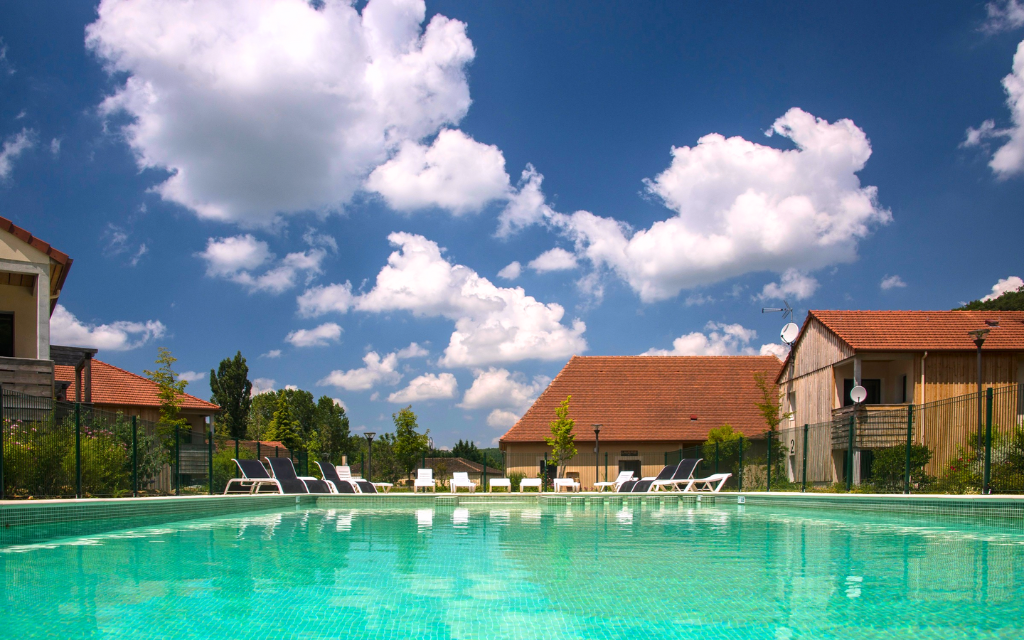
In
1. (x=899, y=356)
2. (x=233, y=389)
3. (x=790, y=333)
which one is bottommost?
(x=233, y=389)

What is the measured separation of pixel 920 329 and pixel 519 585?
2557 cm

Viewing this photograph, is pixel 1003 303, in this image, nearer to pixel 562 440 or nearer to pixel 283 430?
pixel 562 440

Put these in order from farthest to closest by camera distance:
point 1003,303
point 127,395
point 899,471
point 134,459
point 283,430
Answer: point 283,430, point 1003,303, point 127,395, point 899,471, point 134,459

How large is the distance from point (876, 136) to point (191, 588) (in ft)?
79.9

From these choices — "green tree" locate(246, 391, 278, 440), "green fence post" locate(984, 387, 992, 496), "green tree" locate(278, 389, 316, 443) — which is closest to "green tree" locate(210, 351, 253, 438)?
"green tree" locate(246, 391, 278, 440)

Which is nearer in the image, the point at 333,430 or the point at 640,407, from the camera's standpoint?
the point at 640,407

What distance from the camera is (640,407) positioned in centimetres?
3497

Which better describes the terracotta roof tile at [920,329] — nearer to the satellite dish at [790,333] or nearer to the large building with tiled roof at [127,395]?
the satellite dish at [790,333]

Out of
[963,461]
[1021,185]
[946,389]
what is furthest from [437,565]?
[1021,185]

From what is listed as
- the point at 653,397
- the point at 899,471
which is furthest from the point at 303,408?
the point at 899,471

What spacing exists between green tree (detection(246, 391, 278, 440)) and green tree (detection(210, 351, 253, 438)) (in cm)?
382

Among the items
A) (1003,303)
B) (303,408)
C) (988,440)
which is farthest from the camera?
(303,408)

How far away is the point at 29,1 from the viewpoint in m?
19.5

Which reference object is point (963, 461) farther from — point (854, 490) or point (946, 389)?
point (946, 389)
